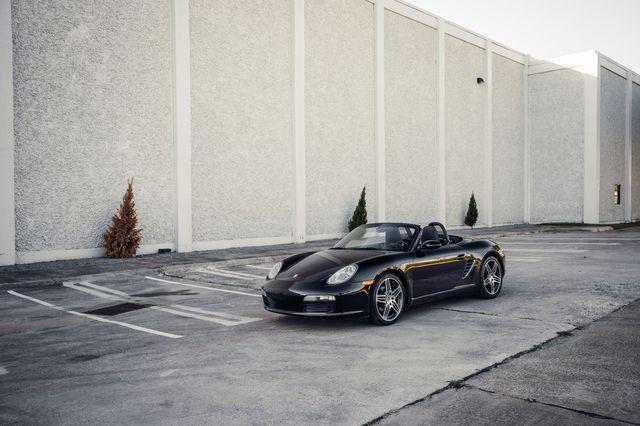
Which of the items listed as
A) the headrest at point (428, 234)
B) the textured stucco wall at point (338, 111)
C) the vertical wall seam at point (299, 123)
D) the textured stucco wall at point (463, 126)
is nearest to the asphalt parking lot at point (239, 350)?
the headrest at point (428, 234)

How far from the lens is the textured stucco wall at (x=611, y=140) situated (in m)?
31.8

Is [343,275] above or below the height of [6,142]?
below

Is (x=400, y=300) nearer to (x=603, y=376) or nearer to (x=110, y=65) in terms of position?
(x=603, y=376)

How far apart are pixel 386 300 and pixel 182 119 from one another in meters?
11.3

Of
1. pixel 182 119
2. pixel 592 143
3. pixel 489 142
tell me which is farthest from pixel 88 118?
pixel 592 143

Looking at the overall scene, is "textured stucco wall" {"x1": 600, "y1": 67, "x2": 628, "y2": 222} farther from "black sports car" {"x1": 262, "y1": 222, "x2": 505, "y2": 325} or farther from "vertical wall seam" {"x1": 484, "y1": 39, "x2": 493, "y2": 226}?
"black sports car" {"x1": 262, "y1": 222, "x2": 505, "y2": 325}

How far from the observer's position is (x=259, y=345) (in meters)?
5.51

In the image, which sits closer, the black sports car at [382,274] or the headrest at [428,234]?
the black sports car at [382,274]

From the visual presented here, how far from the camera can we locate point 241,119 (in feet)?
57.4

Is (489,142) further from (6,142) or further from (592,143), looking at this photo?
(6,142)

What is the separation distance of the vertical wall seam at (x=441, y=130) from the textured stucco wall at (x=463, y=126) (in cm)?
47

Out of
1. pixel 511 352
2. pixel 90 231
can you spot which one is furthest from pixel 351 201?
pixel 511 352

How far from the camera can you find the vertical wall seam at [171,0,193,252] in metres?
15.6

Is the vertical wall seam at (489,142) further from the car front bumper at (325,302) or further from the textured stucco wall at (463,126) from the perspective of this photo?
the car front bumper at (325,302)
